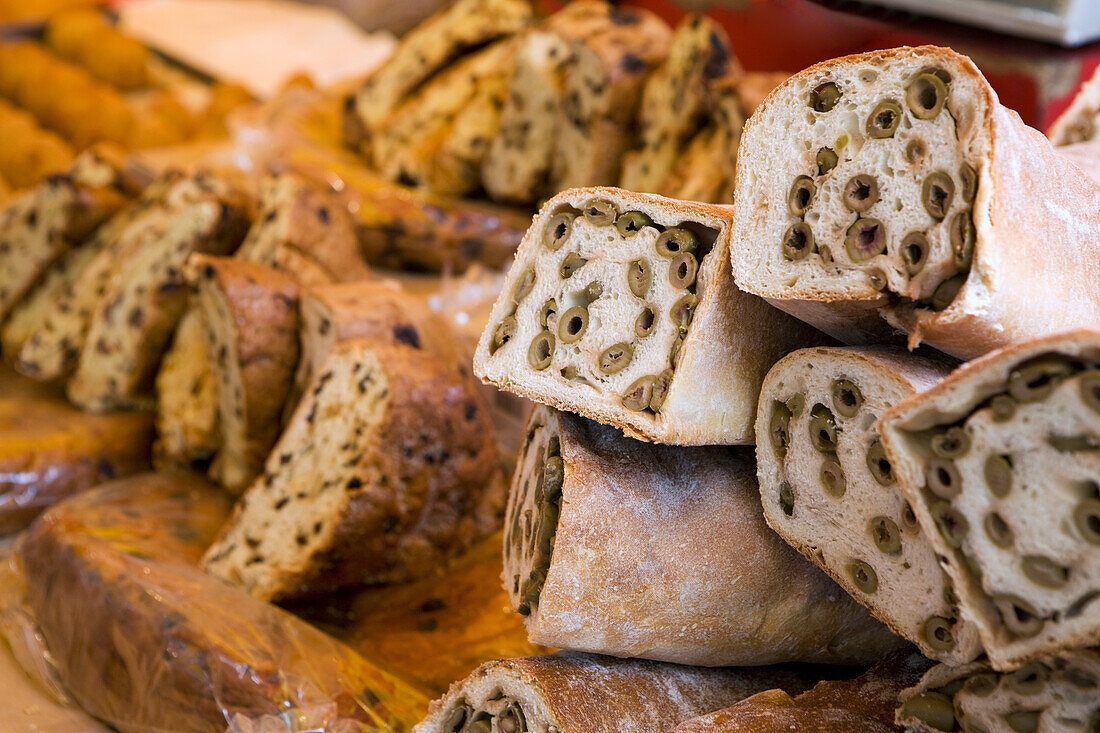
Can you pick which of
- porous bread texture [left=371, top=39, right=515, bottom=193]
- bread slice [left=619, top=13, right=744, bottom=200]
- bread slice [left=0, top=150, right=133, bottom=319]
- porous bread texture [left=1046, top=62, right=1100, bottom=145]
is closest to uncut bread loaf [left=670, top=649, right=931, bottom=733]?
porous bread texture [left=1046, top=62, right=1100, bottom=145]

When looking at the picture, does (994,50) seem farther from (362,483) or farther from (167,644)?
(167,644)

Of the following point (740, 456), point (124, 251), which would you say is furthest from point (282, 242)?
point (740, 456)

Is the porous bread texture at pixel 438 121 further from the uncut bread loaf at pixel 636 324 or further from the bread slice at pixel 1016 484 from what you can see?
the bread slice at pixel 1016 484

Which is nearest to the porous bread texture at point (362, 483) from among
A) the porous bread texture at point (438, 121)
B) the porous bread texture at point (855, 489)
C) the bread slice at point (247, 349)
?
the bread slice at point (247, 349)

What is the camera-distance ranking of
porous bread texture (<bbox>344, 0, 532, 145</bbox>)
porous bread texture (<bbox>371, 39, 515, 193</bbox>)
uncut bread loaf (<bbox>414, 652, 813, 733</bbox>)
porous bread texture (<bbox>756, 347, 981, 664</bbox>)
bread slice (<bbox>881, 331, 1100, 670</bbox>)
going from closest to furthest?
1. bread slice (<bbox>881, 331, 1100, 670</bbox>)
2. porous bread texture (<bbox>756, 347, 981, 664</bbox>)
3. uncut bread loaf (<bbox>414, 652, 813, 733</bbox>)
4. porous bread texture (<bbox>371, 39, 515, 193</bbox>)
5. porous bread texture (<bbox>344, 0, 532, 145</bbox>)

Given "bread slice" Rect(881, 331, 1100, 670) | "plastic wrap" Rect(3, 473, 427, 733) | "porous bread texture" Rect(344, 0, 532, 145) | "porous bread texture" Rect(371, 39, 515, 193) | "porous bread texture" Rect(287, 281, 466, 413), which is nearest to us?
"bread slice" Rect(881, 331, 1100, 670)

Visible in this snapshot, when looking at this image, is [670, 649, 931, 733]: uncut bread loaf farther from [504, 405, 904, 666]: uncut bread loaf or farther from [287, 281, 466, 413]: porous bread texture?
[287, 281, 466, 413]: porous bread texture
